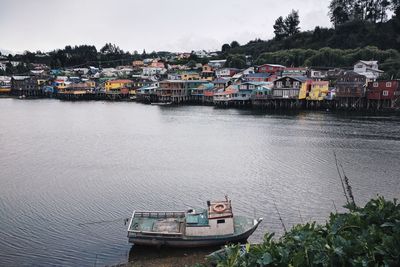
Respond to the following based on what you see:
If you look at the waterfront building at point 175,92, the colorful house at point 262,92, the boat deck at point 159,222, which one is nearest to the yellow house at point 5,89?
the waterfront building at point 175,92

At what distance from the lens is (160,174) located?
2420 cm

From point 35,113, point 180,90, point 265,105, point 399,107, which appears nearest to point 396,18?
point 399,107

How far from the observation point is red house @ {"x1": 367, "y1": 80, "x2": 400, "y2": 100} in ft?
165

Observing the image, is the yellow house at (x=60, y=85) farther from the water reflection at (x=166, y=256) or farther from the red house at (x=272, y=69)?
the water reflection at (x=166, y=256)

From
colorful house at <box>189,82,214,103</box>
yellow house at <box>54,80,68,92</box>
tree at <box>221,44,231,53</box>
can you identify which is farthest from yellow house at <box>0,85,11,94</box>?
tree at <box>221,44,231,53</box>

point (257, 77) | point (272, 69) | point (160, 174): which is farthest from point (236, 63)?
point (160, 174)

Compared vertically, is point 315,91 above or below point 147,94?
above

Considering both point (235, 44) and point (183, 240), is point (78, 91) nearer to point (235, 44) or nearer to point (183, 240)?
point (235, 44)

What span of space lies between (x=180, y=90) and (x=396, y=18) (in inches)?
1782

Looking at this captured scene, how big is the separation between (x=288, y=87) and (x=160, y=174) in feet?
126

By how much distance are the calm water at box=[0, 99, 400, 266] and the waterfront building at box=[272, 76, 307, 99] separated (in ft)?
41.5

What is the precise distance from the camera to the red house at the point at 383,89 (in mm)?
50281

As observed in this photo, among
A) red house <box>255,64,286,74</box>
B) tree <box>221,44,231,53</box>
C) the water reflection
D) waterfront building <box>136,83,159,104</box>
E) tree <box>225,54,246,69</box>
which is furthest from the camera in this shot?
tree <box>221,44,231,53</box>

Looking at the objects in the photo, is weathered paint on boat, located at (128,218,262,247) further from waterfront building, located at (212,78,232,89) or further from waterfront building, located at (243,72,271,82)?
waterfront building, located at (243,72,271,82)
